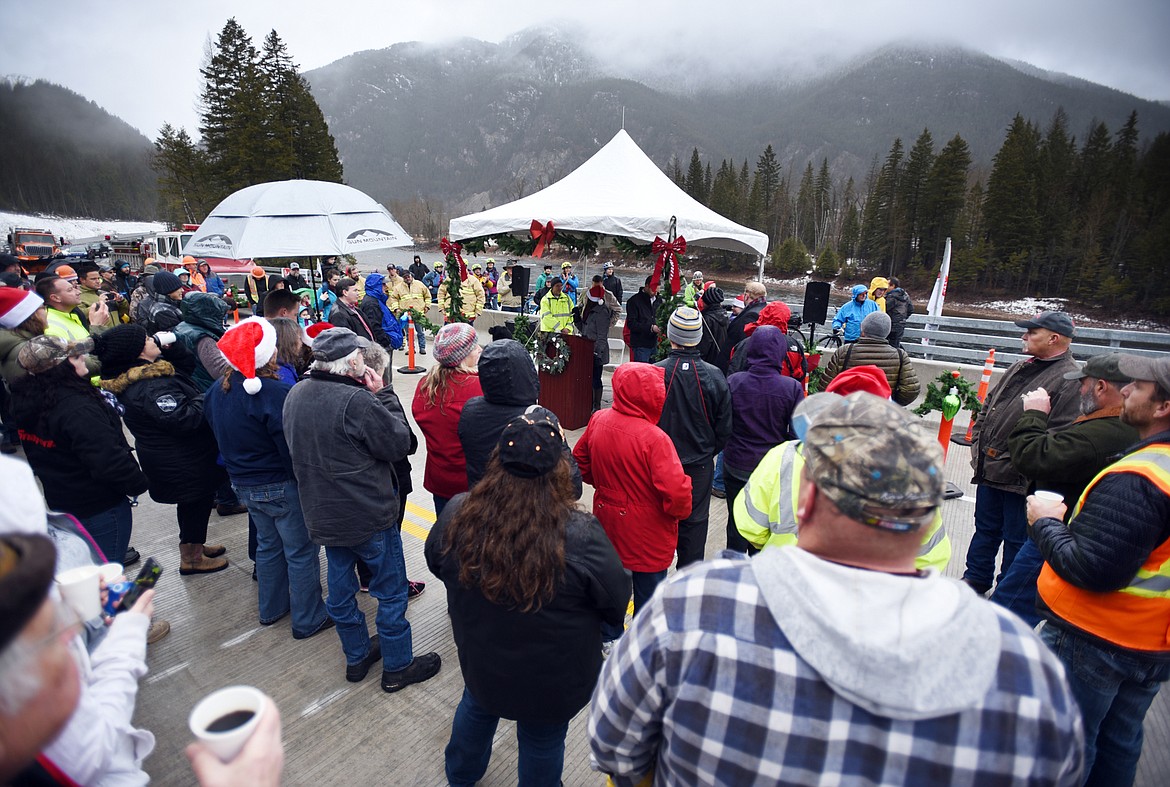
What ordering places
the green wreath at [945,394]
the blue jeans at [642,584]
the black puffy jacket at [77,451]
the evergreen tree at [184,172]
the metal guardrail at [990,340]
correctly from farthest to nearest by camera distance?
the evergreen tree at [184,172]
the metal guardrail at [990,340]
the green wreath at [945,394]
the blue jeans at [642,584]
the black puffy jacket at [77,451]

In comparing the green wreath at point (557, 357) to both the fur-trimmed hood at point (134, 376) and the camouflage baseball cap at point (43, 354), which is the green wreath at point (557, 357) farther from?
the camouflage baseball cap at point (43, 354)

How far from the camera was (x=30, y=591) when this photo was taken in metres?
0.81

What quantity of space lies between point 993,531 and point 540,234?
5.28 metres

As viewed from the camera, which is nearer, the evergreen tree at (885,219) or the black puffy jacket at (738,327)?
the black puffy jacket at (738,327)

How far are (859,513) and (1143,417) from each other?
192 centimetres

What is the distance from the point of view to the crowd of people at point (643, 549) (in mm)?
916

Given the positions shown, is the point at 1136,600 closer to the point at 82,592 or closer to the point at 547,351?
the point at 82,592

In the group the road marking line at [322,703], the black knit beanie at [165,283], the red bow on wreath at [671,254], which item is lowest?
the road marking line at [322,703]

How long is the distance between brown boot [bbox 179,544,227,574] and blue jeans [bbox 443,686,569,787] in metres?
2.80

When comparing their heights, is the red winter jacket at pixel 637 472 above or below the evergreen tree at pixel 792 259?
below

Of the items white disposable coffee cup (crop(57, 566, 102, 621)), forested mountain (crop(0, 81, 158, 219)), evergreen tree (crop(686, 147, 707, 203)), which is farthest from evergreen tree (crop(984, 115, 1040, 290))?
forested mountain (crop(0, 81, 158, 219))

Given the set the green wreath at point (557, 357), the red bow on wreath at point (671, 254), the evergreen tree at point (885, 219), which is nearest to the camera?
the red bow on wreath at point (671, 254)

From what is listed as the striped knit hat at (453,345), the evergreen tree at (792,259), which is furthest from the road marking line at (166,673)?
the evergreen tree at (792,259)

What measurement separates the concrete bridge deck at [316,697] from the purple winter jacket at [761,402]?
179cm
